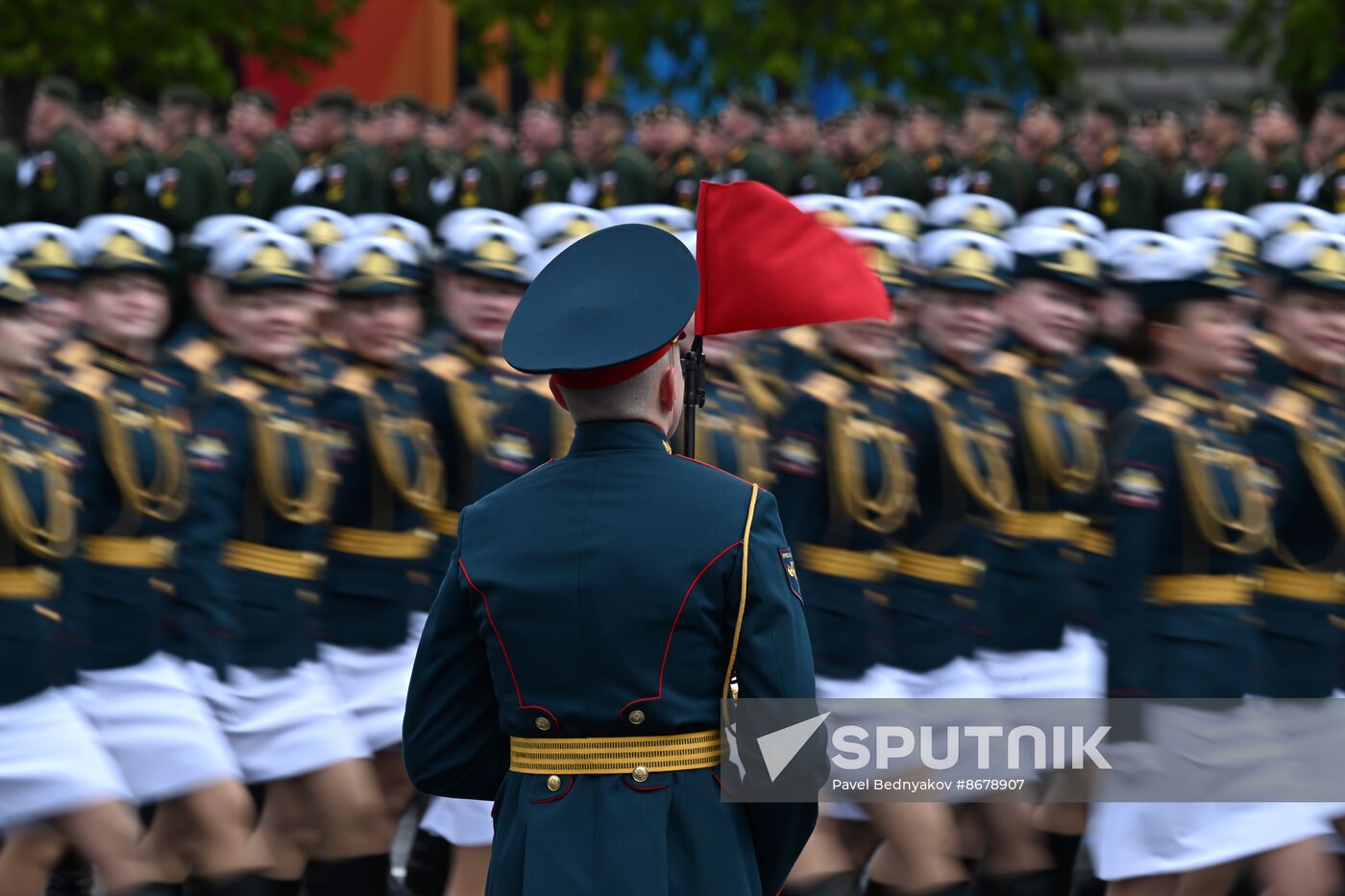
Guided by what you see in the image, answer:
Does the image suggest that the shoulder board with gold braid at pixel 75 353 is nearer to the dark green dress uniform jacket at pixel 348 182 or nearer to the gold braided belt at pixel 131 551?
the gold braided belt at pixel 131 551

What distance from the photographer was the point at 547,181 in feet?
41.8

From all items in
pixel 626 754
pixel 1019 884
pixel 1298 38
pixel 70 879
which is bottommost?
pixel 1298 38

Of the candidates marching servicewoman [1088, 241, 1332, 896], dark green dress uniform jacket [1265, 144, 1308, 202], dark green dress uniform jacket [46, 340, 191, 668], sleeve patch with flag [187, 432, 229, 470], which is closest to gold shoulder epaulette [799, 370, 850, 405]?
marching servicewoman [1088, 241, 1332, 896]

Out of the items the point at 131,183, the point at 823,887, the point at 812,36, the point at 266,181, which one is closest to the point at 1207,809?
the point at 823,887

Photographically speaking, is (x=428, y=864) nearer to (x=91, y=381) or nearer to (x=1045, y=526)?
(x=91, y=381)

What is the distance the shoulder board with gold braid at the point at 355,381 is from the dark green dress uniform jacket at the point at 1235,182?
720cm

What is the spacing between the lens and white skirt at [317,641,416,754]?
600cm

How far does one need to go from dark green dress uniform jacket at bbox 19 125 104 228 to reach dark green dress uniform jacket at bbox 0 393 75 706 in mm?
7216

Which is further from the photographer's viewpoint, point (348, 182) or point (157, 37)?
point (157, 37)

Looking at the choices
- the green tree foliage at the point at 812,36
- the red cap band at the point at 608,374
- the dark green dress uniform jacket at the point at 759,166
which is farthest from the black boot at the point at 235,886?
the green tree foliage at the point at 812,36

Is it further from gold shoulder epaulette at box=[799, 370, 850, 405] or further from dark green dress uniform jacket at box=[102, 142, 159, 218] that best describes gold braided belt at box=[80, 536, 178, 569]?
dark green dress uniform jacket at box=[102, 142, 159, 218]

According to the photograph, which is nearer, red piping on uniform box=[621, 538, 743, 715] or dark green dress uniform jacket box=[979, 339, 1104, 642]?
red piping on uniform box=[621, 538, 743, 715]

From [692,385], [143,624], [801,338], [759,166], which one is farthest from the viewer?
[759,166]

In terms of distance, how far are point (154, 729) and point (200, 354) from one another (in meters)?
1.48
